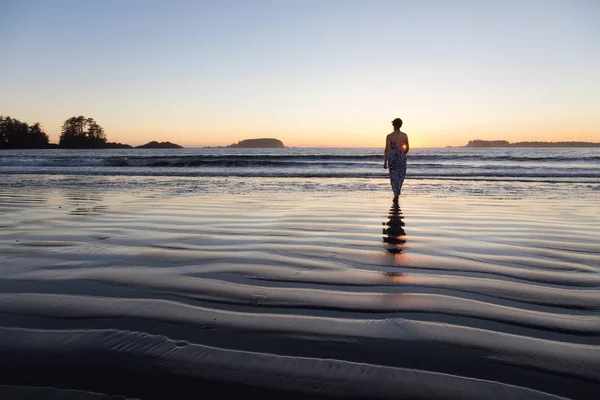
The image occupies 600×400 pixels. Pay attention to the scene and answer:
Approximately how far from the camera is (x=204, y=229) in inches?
222

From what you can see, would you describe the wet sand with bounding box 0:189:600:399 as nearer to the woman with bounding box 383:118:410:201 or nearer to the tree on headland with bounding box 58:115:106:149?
the woman with bounding box 383:118:410:201

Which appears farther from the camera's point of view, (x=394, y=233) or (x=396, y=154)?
(x=396, y=154)

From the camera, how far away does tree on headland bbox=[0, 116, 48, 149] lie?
367 ft

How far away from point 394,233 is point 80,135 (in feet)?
444

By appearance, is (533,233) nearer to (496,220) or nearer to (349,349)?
(496,220)

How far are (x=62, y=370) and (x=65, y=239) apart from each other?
11.7ft

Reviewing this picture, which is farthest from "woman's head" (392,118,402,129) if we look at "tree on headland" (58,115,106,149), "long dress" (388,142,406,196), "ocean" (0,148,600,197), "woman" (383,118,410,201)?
"tree on headland" (58,115,106,149)

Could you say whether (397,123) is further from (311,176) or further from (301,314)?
(311,176)

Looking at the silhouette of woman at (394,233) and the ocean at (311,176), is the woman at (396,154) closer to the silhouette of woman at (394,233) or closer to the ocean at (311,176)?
the ocean at (311,176)

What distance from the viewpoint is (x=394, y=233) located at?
538cm

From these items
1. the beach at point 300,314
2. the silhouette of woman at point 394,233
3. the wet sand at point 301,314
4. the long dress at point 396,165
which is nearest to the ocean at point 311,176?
the long dress at point 396,165

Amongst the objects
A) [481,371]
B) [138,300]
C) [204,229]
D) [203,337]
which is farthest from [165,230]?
[481,371]

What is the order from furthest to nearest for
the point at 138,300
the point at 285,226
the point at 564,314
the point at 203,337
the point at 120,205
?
the point at 120,205 < the point at 285,226 < the point at 138,300 < the point at 564,314 < the point at 203,337

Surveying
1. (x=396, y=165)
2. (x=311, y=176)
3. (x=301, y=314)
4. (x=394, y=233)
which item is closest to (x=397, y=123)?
(x=396, y=165)
